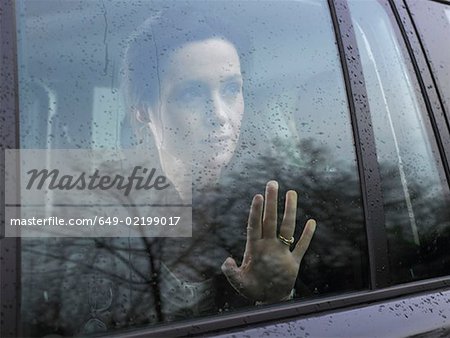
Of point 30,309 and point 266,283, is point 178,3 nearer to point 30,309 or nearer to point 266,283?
point 266,283

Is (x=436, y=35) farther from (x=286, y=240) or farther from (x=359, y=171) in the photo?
(x=286, y=240)

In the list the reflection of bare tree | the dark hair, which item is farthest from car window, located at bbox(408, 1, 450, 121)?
the dark hair

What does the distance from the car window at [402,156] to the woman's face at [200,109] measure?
45 cm

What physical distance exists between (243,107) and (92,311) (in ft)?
2.19

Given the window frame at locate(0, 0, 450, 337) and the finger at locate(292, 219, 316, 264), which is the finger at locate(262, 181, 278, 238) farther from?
the window frame at locate(0, 0, 450, 337)

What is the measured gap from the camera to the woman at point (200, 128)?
158 centimetres

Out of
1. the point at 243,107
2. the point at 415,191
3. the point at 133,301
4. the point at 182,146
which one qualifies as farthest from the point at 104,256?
the point at 415,191

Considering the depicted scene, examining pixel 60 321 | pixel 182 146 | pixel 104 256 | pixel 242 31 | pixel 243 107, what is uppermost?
pixel 242 31

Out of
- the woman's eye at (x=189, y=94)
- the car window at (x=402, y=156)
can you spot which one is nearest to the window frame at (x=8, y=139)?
the woman's eye at (x=189, y=94)

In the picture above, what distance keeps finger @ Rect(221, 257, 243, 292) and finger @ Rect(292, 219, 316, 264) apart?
0.19m

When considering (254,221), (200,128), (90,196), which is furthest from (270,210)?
(90,196)

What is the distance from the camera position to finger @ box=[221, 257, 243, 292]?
1575mm

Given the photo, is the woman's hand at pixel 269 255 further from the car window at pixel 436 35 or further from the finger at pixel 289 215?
the car window at pixel 436 35

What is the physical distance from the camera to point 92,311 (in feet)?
4.54
